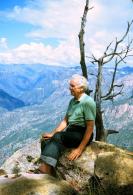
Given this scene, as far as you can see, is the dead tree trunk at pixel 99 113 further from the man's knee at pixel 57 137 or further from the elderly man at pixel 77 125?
the man's knee at pixel 57 137

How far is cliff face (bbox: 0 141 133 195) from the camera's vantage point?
926 cm

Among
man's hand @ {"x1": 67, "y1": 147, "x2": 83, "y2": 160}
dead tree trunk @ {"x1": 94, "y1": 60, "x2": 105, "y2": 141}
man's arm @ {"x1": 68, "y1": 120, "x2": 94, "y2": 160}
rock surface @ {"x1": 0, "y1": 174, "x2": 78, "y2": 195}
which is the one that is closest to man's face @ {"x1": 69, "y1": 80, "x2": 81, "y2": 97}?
man's arm @ {"x1": 68, "y1": 120, "x2": 94, "y2": 160}

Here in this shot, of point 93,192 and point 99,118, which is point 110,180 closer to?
point 93,192

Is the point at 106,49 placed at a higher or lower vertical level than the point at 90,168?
higher

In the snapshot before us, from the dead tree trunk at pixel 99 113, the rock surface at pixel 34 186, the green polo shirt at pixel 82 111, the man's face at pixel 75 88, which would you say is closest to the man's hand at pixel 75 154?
the green polo shirt at pixel 82 111

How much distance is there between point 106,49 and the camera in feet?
68.2

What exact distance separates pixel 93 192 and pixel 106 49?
1281cm

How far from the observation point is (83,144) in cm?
1073

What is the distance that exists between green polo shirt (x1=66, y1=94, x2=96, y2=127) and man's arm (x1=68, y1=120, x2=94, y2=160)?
0.62ft

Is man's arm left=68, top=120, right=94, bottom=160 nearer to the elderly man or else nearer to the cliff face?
the elderly man

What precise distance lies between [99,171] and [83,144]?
0.98 meters

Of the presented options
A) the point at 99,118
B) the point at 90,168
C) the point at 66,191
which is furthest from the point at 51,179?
the point at 99,118

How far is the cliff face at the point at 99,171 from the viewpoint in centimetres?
926

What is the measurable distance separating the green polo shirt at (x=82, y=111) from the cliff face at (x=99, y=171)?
1070 millimetres
